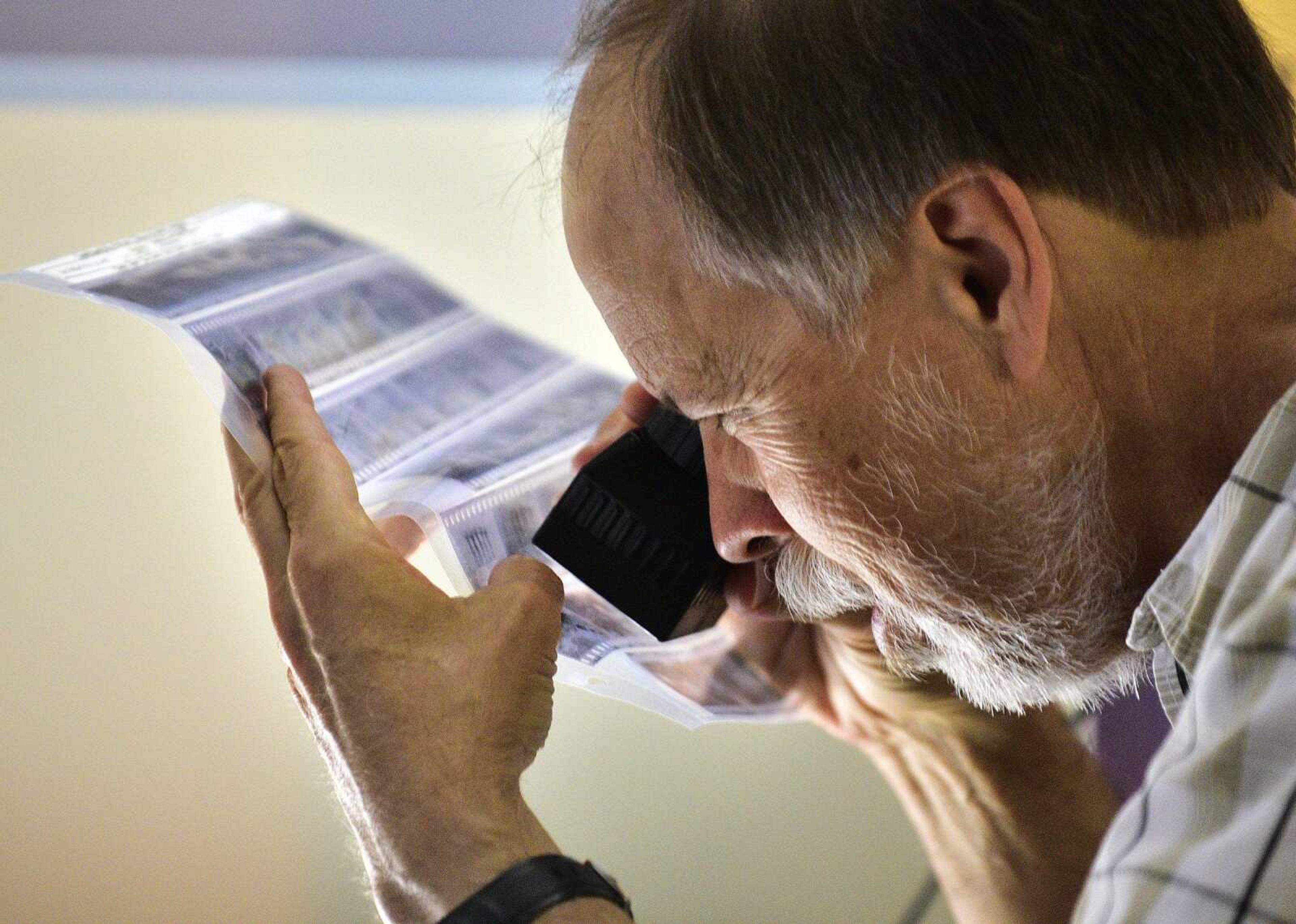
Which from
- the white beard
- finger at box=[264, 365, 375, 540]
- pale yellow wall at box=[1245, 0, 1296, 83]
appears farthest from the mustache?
pale yellow wall at box=[1245, 0, 1296, 83]

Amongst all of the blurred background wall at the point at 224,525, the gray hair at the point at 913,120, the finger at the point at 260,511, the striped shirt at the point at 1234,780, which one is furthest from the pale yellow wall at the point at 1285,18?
the finger at the point at 260,511

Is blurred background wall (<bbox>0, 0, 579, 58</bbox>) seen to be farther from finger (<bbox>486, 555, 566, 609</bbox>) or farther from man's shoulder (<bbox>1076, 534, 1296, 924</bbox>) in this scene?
man's shoulder (<bbox>1076, 534, 1296, 924</bbox>)

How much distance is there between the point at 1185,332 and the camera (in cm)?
61

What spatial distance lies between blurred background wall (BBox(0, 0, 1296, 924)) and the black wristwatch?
0.85 ft

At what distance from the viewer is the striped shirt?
1.20 feet

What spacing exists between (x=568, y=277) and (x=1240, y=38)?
56 centimetres

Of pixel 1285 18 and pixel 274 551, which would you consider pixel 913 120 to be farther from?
pixel 1285 18

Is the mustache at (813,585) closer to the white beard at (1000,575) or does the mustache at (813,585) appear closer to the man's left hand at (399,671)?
the white beard at (1000,575)

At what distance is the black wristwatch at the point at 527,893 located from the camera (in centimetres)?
57

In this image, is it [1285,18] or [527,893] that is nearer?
[527,893]

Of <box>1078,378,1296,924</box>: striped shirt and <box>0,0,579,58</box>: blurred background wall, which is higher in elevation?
<box>0,0,579,58</box>: blurred background wall

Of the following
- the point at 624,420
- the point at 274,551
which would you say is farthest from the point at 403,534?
the point at 624,420

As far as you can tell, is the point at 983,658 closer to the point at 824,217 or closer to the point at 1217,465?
the point at 1217,465

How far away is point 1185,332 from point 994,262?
10 centimetres
